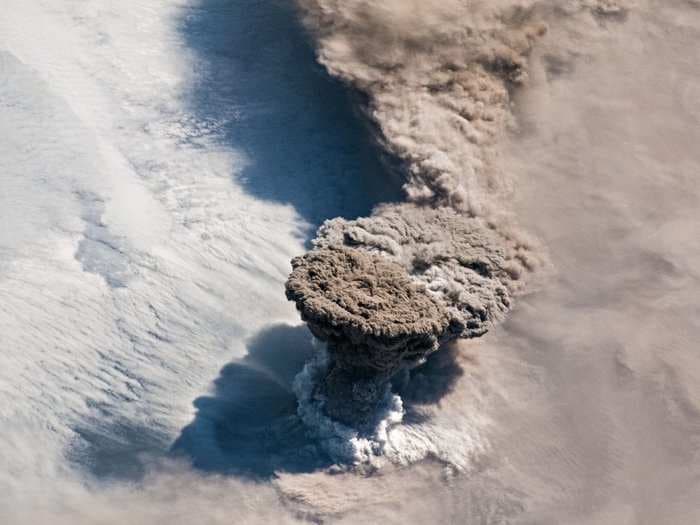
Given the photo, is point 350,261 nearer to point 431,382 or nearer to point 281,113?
point 431,382

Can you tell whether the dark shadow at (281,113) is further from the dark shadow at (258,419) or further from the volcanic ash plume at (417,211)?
the dark shadow at (258,419)

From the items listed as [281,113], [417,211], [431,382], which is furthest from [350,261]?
[281,113]

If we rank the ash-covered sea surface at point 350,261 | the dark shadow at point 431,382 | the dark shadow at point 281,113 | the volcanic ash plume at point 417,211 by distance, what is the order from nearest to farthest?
the volcanic ash plume at point 417,211 → the ash-covered sea surface at point 350,261 → the dark shadow at point 431,382 → the dark shadow at point 281,113

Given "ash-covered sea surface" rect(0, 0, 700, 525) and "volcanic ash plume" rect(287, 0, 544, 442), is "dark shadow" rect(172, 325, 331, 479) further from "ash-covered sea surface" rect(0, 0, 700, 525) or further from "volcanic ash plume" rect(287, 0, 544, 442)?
"volcanic ash plume" rect(287, 0, 544, 442)

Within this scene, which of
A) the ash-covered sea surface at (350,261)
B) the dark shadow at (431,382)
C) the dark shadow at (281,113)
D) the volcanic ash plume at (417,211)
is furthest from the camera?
the dark shadow at (281,113)

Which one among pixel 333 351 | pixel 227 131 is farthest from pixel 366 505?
pixel 227 131

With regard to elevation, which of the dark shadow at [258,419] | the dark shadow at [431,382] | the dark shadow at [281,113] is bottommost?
the dark shadow at [258,419]

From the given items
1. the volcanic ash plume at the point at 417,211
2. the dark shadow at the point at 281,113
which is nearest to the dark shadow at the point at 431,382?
the volcanic ash plume at the point at 417,211

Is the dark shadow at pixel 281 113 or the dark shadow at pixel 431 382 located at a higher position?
the dark shadow at pixel 281 113
